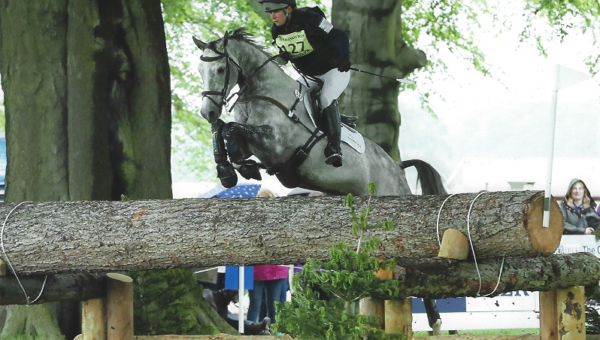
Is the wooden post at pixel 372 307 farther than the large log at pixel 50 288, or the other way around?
the large log at pixel 50 288

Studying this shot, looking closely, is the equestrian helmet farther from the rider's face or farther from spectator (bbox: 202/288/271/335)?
spectator (bbox: 202/288/271/335)

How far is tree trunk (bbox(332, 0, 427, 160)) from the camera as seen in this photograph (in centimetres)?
916

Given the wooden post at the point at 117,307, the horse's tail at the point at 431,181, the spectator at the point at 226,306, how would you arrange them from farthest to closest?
1. the spectator at the point at 226,306
2. the horse's tail at the point at 431,181
3. the wooden post at the point at 117,307

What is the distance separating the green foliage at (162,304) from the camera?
5770mm

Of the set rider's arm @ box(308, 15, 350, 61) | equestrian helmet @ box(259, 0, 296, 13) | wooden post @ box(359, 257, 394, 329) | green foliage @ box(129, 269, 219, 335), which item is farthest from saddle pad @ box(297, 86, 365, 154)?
wooden post @ box(359, 257, 394, 329)

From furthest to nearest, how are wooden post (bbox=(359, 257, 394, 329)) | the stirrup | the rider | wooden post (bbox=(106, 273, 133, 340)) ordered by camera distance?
the stirrup, the rider, wooden post (bbox=(106, 273, 133, 340)), wooden post (bbox=(359, 257, 394, 329))

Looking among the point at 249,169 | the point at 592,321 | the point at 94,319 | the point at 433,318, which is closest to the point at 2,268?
the point at 94,319

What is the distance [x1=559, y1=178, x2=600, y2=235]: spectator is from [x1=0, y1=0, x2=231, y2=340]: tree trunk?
3.82m

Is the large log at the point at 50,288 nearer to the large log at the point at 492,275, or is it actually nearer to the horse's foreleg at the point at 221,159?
the horse's foreleg at the point at 221,159

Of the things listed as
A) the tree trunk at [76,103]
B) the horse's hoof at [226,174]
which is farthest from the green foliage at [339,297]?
the tree trunk at [76,103]

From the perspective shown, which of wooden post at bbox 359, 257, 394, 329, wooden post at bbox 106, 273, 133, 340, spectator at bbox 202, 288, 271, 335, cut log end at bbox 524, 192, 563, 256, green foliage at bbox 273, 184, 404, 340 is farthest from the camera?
spectator at bbox 202, 288, 271, 335

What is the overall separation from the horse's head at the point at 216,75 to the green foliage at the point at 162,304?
56.5 inches

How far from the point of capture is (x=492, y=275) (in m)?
3.68

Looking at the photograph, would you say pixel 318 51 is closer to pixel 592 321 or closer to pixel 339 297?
pixel 592 321
